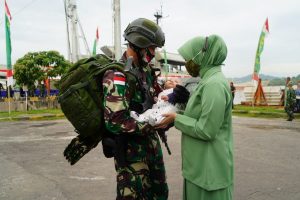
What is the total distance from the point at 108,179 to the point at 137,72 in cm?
291

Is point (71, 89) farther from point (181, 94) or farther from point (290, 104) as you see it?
point (290, 104)

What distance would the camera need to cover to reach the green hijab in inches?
84.4

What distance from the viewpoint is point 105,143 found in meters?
2.38

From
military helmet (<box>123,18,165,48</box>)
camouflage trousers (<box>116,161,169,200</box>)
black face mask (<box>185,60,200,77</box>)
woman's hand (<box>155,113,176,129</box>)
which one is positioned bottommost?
camouflage trousers (<box>116,161,169,200</box>)

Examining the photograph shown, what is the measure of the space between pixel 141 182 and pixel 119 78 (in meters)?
0.84

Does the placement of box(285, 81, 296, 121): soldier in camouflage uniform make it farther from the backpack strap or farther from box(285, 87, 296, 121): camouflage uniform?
the backpack strap

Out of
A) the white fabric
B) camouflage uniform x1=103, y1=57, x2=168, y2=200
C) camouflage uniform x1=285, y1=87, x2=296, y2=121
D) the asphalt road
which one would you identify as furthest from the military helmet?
camouflage uniform x1=285, y1=87, x2=296, y2=121

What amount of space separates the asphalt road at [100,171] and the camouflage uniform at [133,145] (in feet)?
5.43

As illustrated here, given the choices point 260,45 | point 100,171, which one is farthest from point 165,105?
point 260,45

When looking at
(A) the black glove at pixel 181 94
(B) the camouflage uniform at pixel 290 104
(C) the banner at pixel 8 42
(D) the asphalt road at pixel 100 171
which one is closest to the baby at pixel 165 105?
(A) the black glove at pixel 181 94

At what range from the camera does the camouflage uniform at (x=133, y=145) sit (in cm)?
221

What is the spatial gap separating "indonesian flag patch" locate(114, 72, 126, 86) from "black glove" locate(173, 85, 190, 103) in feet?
1.30

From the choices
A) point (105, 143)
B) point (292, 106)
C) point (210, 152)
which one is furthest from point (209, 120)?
point (292, 106)

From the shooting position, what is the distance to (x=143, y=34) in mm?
2453
